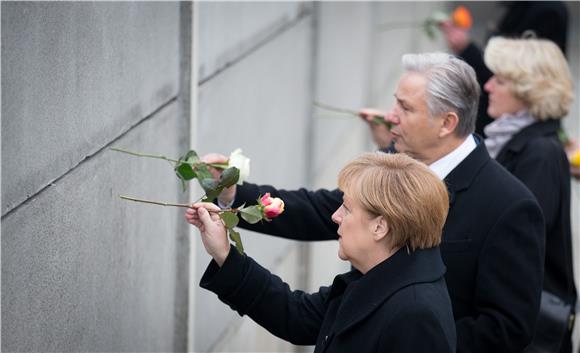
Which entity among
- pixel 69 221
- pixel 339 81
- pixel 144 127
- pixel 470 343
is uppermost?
pixel 339 81

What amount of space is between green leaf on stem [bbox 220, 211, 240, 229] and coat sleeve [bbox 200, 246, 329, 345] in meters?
0.10

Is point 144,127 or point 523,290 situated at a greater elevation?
point 144,127

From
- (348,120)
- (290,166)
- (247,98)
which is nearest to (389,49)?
(348,120)

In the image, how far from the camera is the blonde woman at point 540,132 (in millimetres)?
3926

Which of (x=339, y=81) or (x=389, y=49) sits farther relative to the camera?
(x=389, y=49)

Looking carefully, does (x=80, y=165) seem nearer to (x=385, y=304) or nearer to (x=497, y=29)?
(x=385, y=304)

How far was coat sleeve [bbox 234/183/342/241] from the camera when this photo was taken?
10.6ft

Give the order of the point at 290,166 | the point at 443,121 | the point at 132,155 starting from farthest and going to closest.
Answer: the point at 290,166 < the point at 443,121 < the point at 132,155

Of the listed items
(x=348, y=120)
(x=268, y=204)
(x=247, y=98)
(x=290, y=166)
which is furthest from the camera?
(x=348, y=120)

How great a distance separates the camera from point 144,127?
2.96 m

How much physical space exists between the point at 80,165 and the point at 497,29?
4507 millimetres

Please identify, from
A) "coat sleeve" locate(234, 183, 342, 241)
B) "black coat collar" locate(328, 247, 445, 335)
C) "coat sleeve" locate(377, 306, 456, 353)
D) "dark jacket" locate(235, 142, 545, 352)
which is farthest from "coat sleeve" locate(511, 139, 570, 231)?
"coat sleeve" locate(377, 306, 456, 353)

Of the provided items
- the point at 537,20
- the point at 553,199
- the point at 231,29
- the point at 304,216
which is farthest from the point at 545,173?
the point at 537,20

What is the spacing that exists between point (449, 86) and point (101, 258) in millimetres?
1155
